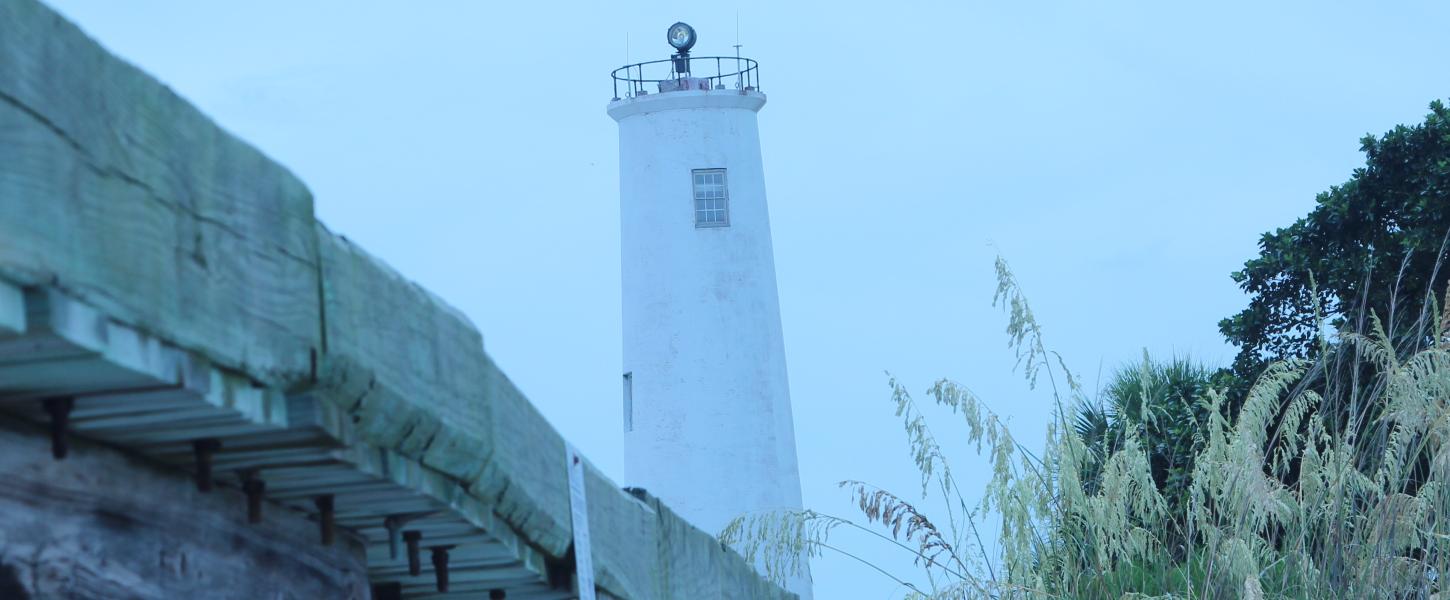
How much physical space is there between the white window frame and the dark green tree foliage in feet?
17.5

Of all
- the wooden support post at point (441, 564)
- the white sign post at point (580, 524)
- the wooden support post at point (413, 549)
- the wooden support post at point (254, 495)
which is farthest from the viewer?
the white sign post at point (580, 524)

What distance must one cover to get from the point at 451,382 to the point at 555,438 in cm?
70

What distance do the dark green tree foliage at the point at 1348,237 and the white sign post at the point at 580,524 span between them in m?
10.3

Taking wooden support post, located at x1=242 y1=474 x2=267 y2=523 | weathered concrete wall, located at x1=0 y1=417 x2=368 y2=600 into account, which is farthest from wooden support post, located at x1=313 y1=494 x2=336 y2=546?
wooden support post, located at x1=242 y1=474 x2=267 y2=523

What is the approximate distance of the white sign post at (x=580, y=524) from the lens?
3.30 m

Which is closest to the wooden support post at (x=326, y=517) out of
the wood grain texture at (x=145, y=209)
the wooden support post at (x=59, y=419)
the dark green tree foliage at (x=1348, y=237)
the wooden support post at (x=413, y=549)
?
the wooden support post at (x=413, y=549)

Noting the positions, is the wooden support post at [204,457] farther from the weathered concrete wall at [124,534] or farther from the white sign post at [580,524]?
the white sign post at [580,524]

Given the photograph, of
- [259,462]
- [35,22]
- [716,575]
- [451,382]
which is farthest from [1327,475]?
[35,22]

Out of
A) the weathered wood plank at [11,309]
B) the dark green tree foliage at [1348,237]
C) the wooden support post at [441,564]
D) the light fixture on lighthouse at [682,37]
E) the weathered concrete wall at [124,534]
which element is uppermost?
the light fixture on lighthouse at [682,37]

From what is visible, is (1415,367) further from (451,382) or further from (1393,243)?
(1393,243)

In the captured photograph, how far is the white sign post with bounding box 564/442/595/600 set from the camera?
10.8ft

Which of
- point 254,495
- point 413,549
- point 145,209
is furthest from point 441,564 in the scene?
point 145,209

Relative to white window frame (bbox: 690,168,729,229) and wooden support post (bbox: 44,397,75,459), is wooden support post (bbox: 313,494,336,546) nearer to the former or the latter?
wooden support post (bbox: 44,397,75,459)

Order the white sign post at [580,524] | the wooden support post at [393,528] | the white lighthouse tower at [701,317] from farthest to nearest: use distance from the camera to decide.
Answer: the white lighthouse tower at [701,317]
the white sign post at [580,524]
the wooden support post at [393,528]
